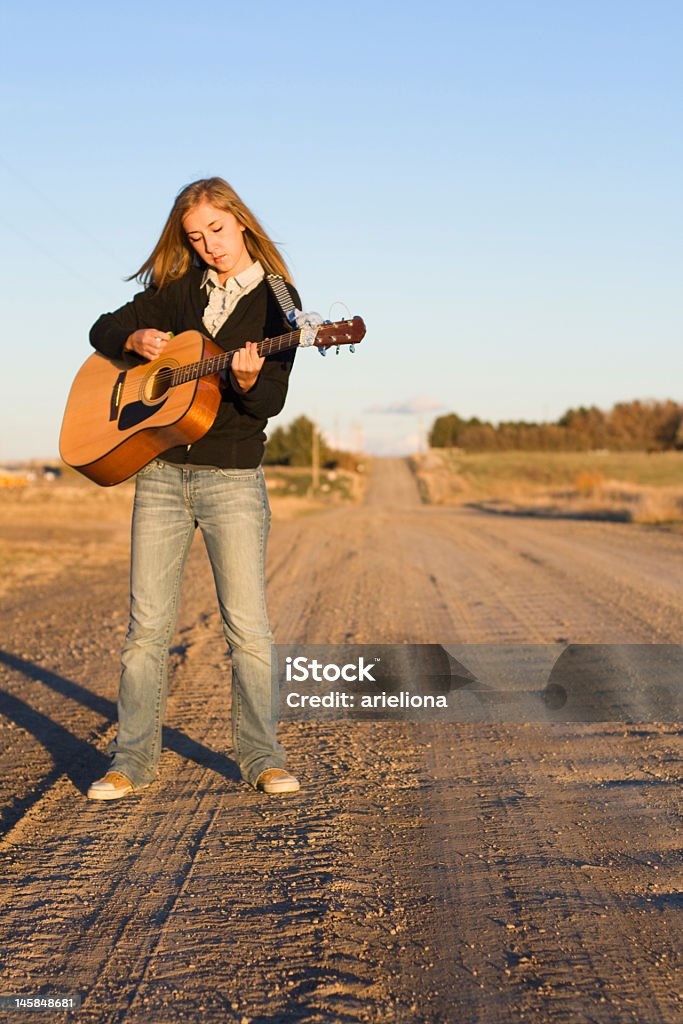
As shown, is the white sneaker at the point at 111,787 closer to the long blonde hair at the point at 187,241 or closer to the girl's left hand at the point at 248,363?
the girl's left hand at the point at 248,363

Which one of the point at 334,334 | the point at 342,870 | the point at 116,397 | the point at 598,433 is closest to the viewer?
the point at 342,870

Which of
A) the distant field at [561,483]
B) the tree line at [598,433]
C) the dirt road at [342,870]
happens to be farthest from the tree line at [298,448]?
the dirt road at [342,870]

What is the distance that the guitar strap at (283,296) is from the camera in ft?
13.4

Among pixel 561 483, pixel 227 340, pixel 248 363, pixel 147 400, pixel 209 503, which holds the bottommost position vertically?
pixel 561 483

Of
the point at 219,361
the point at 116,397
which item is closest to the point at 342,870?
the point at 219,361

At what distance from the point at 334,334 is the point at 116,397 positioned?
1.14 metres

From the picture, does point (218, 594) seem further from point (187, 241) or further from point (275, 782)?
point (187, 241)

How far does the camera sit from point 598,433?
→ 113500 mm

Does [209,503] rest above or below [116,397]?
below

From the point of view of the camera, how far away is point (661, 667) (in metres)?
6.97

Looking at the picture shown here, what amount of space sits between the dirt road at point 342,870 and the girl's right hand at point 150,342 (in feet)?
5.67

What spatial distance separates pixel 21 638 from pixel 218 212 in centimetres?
540

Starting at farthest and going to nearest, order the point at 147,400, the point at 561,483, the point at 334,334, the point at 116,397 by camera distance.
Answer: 1. the point at 561,483
2. the point at 116,397
3. the point at 147,400
4. the point at 334,334

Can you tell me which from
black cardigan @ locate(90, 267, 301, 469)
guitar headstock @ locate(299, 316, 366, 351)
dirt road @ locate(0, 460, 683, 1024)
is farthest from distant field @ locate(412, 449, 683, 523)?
guitar headstock @ locate(299, 316, 366, 351)
